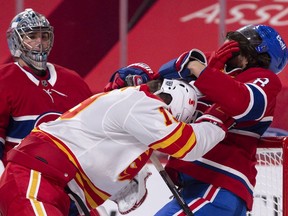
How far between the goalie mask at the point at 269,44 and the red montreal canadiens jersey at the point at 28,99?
83cm

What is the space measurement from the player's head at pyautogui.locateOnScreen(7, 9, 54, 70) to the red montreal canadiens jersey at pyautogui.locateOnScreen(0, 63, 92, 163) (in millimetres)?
48

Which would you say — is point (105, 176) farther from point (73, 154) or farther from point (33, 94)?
point (33, 94)

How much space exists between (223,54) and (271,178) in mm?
656

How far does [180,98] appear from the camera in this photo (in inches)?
122

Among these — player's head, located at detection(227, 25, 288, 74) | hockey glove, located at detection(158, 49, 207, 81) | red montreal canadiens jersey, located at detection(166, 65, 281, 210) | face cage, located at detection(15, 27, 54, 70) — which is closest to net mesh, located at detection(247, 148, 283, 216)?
red montreal canadiens jersey, located at detection(166, 65, 281, 210)

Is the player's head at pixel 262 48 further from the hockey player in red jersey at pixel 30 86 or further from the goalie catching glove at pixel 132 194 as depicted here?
the hockey player in red jersey at pixel 30 86

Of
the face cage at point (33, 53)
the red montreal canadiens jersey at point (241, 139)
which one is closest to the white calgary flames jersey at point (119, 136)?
the red montreal canadiens jersey at point (241, 139)

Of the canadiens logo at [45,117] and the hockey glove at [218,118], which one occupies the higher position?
the hockey glove at [218,118]

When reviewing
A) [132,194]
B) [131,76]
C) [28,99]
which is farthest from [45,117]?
[132,194]

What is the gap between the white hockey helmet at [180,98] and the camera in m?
3.10

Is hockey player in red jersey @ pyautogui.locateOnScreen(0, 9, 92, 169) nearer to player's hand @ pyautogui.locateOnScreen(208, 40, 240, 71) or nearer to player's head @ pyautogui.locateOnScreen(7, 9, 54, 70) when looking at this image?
player's head @ pyautogui.locateOnScreen(7, 9, 54, 70)

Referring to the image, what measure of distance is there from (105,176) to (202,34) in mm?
3162

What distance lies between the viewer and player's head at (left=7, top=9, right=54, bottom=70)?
12.5ft

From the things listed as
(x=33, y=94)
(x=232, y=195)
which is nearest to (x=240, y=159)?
(x=232, y=195)
